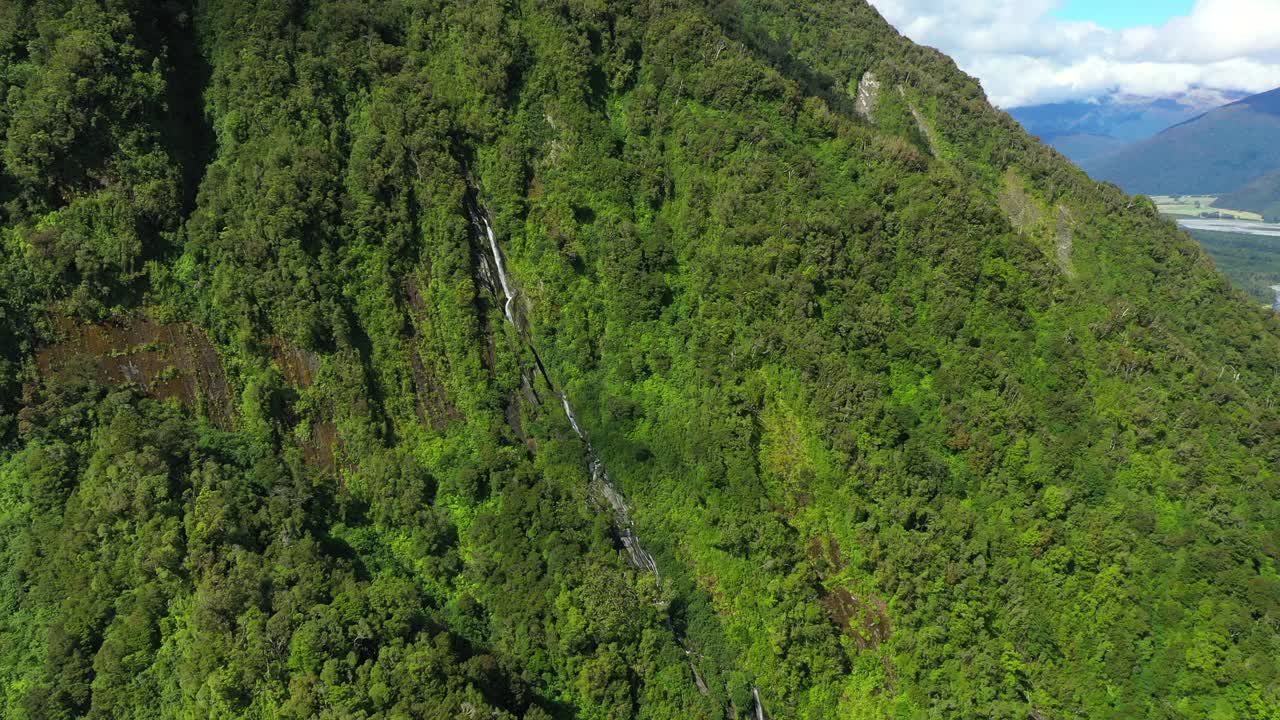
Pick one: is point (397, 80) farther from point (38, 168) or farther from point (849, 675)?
point (849, 675)

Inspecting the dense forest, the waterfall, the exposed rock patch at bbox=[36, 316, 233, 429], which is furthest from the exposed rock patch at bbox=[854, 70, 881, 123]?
the exposed rock patch at bbox=[36, 316, 233, 429]

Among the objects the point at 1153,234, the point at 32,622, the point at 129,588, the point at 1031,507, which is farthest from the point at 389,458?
the point at 1153,234

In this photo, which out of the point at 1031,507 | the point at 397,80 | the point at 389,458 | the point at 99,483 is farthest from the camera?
the point at 397,80

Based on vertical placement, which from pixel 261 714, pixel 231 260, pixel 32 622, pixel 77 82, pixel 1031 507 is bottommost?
pixel 32 622

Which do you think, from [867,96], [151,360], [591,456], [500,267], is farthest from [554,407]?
[867,96]

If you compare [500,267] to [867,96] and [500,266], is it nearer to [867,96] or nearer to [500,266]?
[500,266]

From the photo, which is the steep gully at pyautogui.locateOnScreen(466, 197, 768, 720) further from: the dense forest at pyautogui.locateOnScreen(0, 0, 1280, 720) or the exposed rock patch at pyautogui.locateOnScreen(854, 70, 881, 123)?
the exposed rock patch at pyautogui.locateOnScreen(854, 70, 881, 123)
